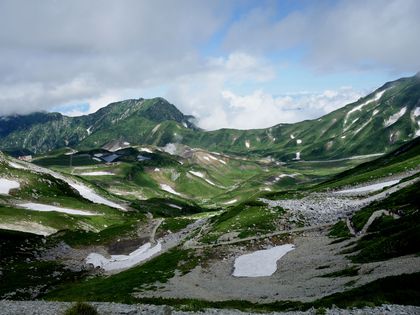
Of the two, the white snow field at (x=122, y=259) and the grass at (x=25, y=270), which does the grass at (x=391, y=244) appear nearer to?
the grass at (x=25, y=270)

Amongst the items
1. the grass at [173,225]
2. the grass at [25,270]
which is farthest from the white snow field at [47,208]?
the grass at [25,270]

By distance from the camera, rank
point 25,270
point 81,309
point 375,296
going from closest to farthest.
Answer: point 81,309 < point 375,296 < point 25,270

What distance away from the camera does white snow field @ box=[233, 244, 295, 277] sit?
82.9 m

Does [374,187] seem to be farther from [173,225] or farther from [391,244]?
[391,244]

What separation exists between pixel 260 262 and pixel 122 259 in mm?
47540

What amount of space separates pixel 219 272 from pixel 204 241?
3187cm

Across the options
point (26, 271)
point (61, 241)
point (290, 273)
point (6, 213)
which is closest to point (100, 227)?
point (6, 213)

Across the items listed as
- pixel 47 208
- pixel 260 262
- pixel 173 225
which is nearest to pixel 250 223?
pixel 260 262

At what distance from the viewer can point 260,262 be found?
297 ft

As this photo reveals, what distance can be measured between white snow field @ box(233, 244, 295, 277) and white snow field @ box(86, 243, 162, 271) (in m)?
33.9

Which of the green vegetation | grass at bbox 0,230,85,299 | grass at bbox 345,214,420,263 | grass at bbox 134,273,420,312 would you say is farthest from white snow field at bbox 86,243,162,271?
the green vegetation

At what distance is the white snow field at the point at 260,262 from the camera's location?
272ft

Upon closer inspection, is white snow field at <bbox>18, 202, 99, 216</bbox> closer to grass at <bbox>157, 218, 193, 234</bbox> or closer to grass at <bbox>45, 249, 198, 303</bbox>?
grass at <bbox>157, 218, 193, 234</bbox>

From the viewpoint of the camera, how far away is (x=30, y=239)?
117562 mm
